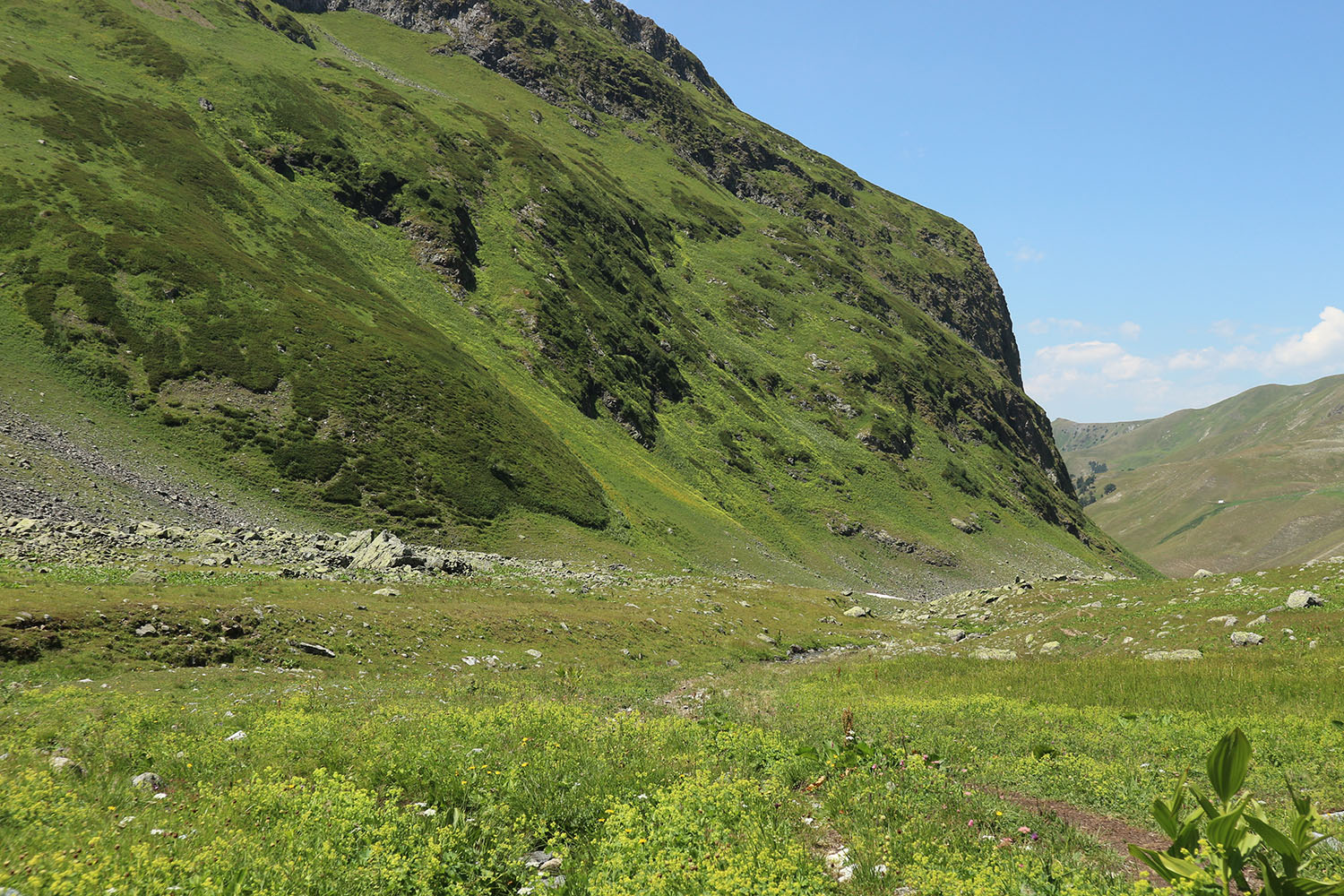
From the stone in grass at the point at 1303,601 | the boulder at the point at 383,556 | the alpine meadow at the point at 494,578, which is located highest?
the stone in grass at the point at 1303,601

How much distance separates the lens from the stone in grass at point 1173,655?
18828mm

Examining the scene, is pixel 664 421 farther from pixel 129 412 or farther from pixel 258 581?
pixel 258 581

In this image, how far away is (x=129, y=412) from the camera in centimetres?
4572

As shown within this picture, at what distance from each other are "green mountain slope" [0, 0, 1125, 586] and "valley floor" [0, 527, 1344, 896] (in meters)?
28.2

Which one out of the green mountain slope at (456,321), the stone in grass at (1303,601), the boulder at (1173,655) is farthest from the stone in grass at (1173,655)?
the green mountain slope at (456,321)

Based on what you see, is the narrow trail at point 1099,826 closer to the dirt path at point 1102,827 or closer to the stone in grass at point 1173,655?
the dirt path at point 1102,827

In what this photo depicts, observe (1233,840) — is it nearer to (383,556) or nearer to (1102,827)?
(1102,827)

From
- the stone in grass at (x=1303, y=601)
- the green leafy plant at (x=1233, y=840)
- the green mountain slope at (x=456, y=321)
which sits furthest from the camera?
the green mountain slope at (x=456, y=321)

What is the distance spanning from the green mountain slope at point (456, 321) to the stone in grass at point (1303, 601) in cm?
4447

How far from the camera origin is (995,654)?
25.7m

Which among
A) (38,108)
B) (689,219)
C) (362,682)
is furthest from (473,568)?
(689,219)

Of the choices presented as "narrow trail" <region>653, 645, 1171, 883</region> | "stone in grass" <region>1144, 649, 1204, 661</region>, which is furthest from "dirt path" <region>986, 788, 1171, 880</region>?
"stone in grass" <region>1144, 649, 1204, 661</region>

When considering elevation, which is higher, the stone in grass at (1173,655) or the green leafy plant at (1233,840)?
the green leafy plant at (1233,840)

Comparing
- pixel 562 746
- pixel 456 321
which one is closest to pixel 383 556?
pixel 562 746
